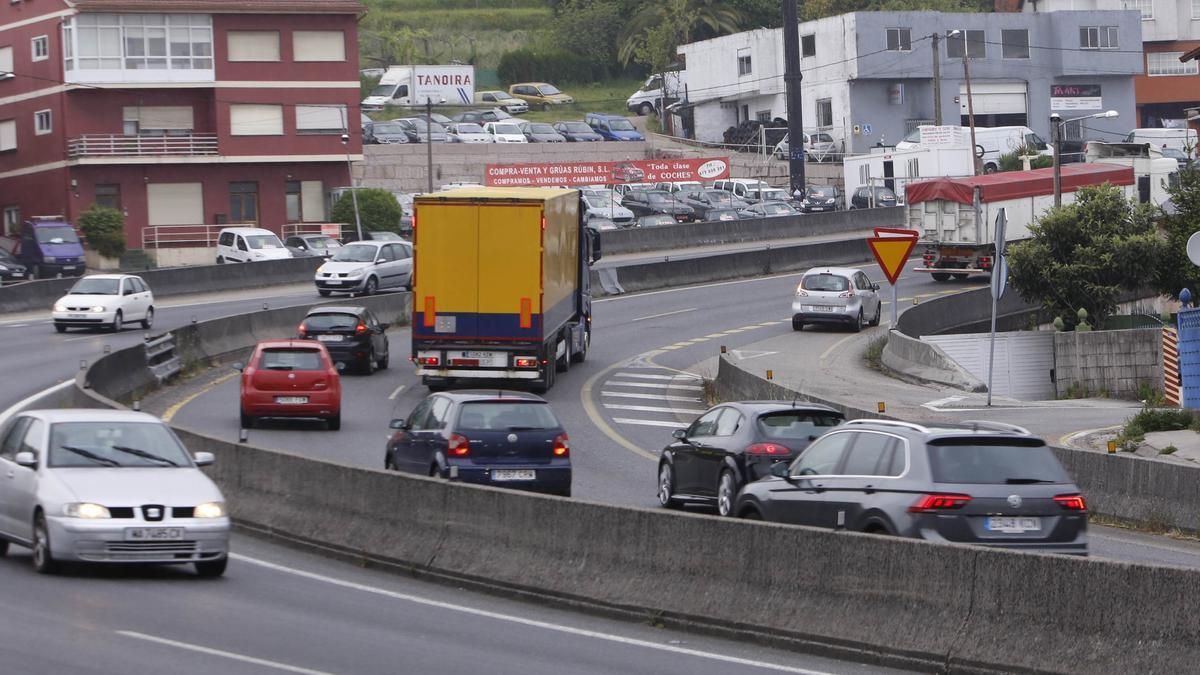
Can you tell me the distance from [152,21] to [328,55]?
765 centimetres

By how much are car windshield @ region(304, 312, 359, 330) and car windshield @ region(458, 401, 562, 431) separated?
16081mm

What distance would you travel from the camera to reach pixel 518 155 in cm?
9356

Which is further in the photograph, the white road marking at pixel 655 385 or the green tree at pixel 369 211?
the green tree at pixel 369 211

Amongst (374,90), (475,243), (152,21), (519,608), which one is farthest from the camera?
(374,90)

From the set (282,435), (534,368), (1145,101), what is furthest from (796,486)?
(1145,101)

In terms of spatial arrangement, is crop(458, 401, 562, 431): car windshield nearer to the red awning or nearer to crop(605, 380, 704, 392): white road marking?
crop(605, 380, 704, 392): white road marking

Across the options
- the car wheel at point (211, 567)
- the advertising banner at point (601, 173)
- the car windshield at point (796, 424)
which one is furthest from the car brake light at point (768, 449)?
the advertising banner at point (601, 173)

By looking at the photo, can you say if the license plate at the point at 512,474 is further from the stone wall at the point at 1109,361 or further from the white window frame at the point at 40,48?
the white window frame at the point at 40,48

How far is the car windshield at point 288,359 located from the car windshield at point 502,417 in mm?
8900

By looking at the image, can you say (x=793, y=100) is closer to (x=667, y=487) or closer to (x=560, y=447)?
(x=667, y=487)

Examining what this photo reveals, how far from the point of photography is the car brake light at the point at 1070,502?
44.2 feet

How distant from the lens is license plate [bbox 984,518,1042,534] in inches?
523

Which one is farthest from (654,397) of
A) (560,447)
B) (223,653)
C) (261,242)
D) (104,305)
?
(261,242)

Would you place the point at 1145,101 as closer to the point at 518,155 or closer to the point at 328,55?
the point at 518,155
